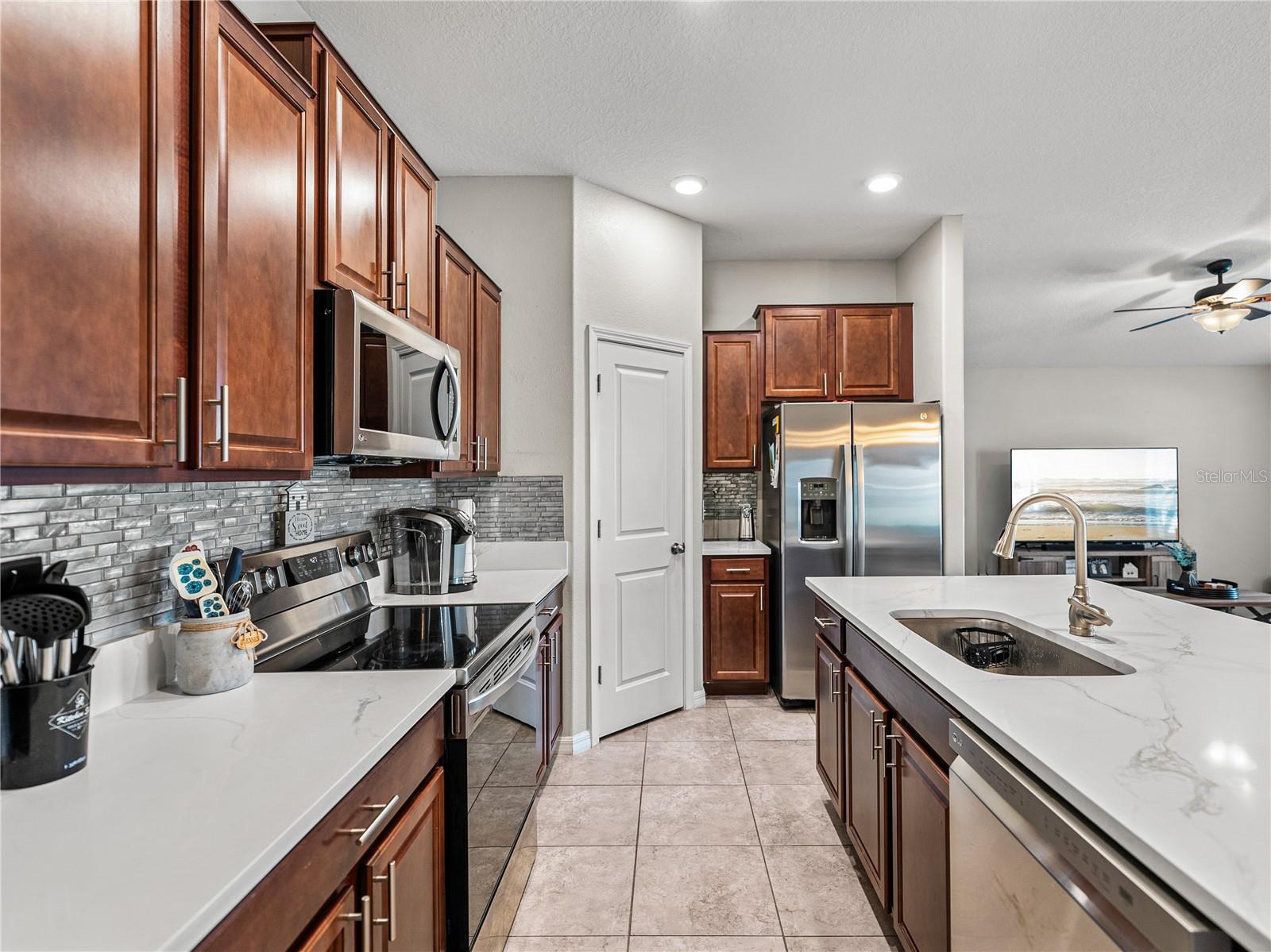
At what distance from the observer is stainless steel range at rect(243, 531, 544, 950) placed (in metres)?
1.47

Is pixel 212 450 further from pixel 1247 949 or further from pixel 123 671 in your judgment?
pixel 1247 949

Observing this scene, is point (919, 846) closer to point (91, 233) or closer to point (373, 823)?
point (373, 823)

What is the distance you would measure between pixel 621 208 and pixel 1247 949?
3459 mm

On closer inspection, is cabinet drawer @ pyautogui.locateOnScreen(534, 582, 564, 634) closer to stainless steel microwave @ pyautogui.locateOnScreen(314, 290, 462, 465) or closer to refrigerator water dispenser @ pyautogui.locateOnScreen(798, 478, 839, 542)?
stainless steel microwave @ pyautogui.locateOnScreen(314, 290, 462, 465)

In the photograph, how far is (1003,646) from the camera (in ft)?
6.35

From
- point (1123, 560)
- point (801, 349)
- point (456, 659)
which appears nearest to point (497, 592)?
point (456, 659)

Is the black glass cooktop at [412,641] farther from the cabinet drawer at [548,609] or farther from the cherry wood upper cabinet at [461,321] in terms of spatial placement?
the cherry wood upper cabinet at [461,321]

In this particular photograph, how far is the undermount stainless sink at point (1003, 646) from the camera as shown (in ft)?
5.48

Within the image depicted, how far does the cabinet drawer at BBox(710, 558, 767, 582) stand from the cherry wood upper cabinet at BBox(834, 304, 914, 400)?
1.23 metres

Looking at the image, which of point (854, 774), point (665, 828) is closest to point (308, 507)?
point (665, 828)

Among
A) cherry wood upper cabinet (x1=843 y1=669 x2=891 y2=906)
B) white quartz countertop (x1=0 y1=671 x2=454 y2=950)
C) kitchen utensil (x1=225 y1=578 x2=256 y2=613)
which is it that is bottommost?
cherry wood upper cabinet (x1=843 y1=669 x2=891 y2=906)

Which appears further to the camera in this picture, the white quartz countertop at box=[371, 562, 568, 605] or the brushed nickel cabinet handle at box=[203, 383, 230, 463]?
the white quartz countertop at box=[371, 562, 568, 605]

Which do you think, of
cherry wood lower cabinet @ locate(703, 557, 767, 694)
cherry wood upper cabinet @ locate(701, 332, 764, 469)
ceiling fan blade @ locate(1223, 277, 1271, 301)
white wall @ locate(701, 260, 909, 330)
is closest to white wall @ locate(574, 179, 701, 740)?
cherry wood lower cabinet @ locate(703, 557, 767, 694)

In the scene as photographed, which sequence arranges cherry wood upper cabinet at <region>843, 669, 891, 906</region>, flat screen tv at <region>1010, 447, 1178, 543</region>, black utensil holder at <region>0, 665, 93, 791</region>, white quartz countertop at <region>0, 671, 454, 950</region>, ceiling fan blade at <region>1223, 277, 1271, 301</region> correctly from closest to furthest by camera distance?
1. white quartz countertop at <region>0, 671, 454, 950</region>
2. black utensil holder at <region>0, 665, 93, 791</region>
3. cherry wood upper cabinet at <region>843, 669, 891, 906</region>
4. ceiling fan blade at <region>1223, 277, 1271, 301</region>
5. flat screen tv at <region>1010, 447, 1178, 543</region>
